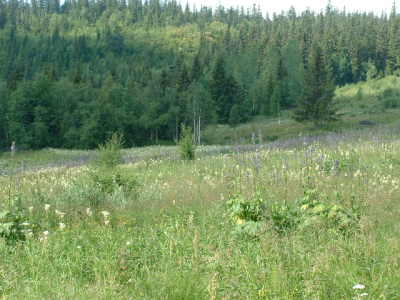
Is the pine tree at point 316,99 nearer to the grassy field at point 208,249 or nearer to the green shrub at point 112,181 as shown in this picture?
the green shrub at point 112,181

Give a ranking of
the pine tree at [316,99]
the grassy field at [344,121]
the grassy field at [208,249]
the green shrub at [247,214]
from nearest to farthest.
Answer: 1. the grassy field at [208,249]
2. the green shrub at [247,214]
3. the grassy field at [344,121]
4. the pine tree at [316,99]

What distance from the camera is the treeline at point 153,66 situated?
56500 mm

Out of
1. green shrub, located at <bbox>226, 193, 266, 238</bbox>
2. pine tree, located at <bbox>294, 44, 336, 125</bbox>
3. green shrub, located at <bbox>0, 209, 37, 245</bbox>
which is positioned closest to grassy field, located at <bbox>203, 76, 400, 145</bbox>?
pine tree, located at <bbox>294, 44, 336, 125</bbox>

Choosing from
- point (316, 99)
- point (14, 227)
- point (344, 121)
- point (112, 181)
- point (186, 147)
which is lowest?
point (344, 121)

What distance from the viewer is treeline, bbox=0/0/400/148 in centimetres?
5650

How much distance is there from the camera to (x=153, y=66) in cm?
11900

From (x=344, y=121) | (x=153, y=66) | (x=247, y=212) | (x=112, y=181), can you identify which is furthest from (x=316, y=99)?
(x=153, y=66)

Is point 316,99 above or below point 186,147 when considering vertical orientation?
below

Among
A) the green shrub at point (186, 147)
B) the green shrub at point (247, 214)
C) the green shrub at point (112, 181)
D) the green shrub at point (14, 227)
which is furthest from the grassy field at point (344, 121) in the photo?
the green shrub at point (14, 227)

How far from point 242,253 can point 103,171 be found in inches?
230

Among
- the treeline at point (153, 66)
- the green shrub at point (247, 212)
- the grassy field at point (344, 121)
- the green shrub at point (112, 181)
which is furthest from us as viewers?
the treeline at point (153, 66)

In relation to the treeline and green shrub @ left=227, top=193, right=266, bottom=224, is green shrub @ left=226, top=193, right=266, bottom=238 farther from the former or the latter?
the treeline

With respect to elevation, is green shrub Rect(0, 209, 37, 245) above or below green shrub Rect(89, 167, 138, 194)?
above

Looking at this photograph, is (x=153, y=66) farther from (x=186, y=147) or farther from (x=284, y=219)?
(x=284, y=219)
